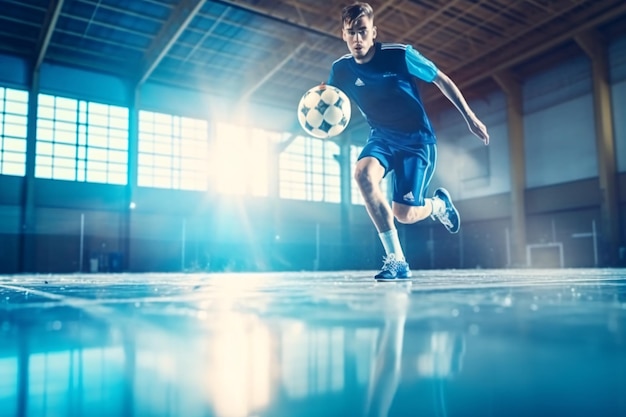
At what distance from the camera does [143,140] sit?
1549 centimetres

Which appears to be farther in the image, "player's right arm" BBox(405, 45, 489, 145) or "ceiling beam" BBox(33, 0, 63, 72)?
"ceiling beam" BBox(33, 0, 63, 72)

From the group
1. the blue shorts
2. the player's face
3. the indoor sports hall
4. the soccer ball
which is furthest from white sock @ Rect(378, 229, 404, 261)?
the indoor sports hall

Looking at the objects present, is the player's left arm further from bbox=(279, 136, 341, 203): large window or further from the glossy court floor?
bbox=(279, 136, 341, 203): large window

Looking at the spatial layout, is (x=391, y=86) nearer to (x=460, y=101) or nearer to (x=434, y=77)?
(x=434, y=77)

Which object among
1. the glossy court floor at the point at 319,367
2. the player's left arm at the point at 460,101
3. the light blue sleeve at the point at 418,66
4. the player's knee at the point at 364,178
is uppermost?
the light blue sleeve at the point at 418,66

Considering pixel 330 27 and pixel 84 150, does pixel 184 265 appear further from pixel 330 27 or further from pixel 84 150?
pixel 330 27

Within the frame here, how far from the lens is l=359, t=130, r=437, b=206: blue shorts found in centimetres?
357

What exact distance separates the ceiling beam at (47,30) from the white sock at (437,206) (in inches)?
435

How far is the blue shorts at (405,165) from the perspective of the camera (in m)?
3.57

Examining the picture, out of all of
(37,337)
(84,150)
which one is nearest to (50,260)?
(84,150)

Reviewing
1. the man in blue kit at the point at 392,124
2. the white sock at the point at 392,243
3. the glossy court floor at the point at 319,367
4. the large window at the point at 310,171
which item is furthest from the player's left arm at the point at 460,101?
the large window at the point at 310,171

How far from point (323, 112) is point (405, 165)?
3.55ft

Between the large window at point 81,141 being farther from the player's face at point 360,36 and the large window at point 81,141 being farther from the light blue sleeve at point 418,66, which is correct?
the light blue sleeve at point 418,66

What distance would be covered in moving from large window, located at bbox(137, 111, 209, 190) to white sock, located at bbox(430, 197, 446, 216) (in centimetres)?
1312
